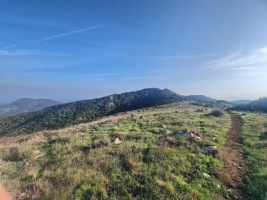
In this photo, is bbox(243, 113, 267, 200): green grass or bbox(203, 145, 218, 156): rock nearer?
bbox(243, 113, 267, 200): green grass

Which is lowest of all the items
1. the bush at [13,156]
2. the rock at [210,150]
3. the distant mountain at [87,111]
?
the distant mountain at [87,111]

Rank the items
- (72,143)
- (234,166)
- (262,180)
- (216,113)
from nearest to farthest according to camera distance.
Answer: (262,180) → (234,166) → (72,143) → (216,113)

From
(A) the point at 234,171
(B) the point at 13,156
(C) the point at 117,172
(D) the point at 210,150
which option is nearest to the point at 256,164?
(A) the point at 234,171

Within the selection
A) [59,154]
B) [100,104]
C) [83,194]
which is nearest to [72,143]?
[59,154]

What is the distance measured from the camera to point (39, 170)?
14.4m

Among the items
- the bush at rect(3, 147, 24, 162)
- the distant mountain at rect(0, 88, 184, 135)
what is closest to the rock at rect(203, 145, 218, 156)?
the bush at rect(3, 147, 24, 162)

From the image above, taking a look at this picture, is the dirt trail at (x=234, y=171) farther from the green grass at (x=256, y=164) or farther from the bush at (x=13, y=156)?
the bush at (x=13, y=156)

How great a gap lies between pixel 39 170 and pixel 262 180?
10.6 m

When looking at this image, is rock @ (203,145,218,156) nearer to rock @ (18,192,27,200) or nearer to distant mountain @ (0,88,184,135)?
rock @ (18,192,27,200)

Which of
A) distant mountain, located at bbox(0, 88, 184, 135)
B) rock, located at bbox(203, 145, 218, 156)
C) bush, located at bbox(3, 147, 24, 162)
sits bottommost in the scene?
distant mountain, located at bbox(0, 88, 184, 135)

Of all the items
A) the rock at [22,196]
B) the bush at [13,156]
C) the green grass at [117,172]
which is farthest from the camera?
the bush at [13,156]

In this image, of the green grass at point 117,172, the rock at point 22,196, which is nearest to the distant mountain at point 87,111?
the green grass at point 117,172

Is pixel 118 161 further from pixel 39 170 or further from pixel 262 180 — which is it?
pixel 262 180

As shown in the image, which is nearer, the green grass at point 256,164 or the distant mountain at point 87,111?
the green grass at point 256,164
